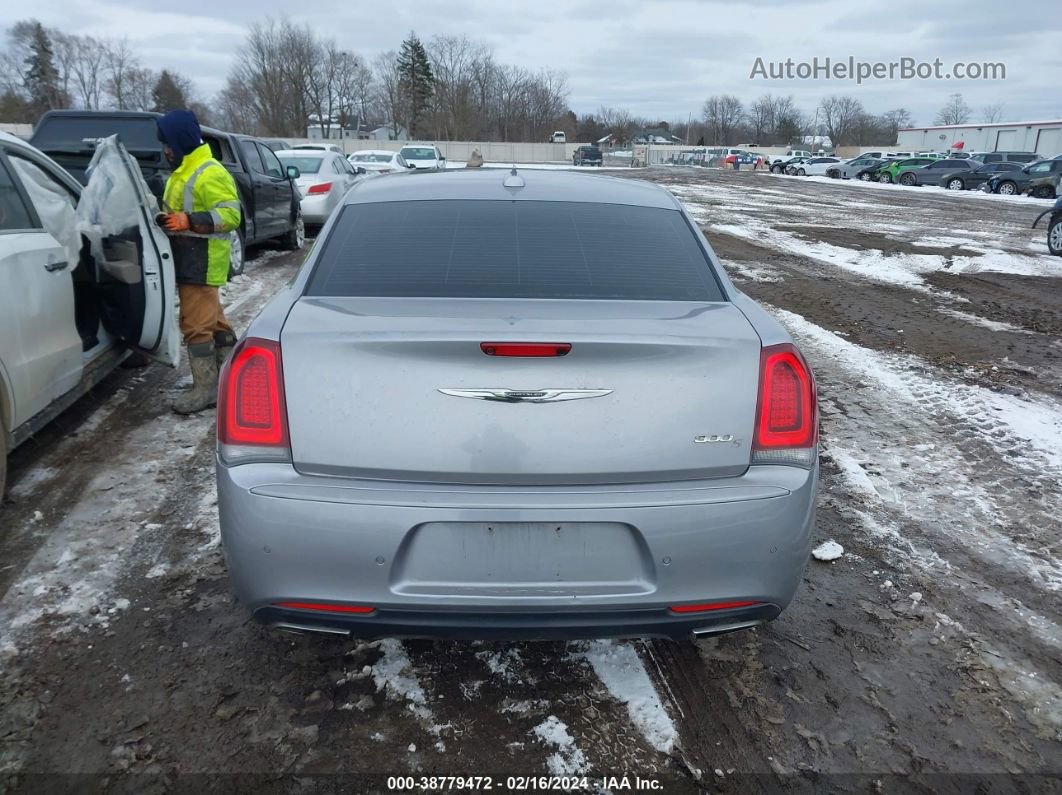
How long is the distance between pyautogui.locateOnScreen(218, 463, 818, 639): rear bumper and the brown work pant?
327cm

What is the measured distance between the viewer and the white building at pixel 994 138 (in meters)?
57.4

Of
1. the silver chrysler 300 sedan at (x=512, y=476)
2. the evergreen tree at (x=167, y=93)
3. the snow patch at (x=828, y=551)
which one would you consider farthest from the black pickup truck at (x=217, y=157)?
the evergreen tree at (x=167, y=93)

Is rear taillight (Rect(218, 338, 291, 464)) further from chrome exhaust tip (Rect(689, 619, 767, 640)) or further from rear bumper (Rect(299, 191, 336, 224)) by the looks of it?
rear bumper (Rect(299, 191, 336, 224))

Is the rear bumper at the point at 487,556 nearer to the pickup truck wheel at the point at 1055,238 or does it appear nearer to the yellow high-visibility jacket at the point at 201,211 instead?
the yellow high-visibility jacket at the point at 201,211

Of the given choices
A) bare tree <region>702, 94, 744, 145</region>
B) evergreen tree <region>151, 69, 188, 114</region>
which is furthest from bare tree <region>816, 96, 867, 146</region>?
evergreen tree <region>151, 69, 188, 114</region>

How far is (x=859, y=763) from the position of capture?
2.29 m

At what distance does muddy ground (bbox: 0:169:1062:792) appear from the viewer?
2.25 metres

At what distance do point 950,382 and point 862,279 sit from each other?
198 inches

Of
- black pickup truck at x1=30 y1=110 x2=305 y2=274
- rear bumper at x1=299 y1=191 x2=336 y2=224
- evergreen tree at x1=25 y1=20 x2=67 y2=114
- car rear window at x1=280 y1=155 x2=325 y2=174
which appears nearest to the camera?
black pickup truck at x1=30 y1=110 x2=305 y2=274

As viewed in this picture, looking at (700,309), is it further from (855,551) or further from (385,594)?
(855,551)

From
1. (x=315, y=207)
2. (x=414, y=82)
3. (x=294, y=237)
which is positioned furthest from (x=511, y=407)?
(x=414, y=82)

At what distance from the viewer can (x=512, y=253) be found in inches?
111

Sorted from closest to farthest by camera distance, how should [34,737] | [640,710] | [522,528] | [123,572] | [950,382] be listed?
[522,528], [34,737], [640,710], [123,572], [950,382]

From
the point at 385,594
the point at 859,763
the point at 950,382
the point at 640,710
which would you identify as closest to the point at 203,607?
the point at 385,594
